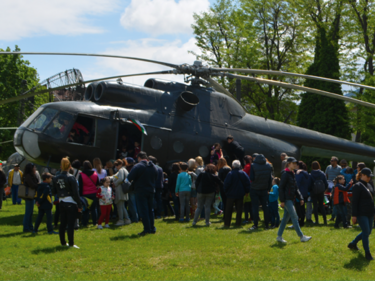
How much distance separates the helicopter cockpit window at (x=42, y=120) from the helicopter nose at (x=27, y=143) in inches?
8.9

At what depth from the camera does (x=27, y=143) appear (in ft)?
38.6

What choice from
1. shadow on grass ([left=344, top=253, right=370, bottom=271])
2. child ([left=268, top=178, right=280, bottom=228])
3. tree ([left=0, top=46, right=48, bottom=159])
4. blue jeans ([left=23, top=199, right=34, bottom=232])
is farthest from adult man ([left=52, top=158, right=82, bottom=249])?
tree ([left=0, top=46, right=48, bottom=159])

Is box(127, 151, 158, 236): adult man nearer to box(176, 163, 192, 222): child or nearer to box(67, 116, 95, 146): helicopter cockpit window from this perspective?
box(176, 163, 192, 222): child

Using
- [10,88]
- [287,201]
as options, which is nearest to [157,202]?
[287,201]

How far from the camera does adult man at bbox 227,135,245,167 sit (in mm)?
14256

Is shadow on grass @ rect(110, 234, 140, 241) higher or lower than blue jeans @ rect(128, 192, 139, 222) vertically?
lower

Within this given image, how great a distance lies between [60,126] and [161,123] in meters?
3.38

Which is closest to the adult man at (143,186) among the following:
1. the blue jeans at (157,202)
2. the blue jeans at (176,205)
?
the blue jeans at (157,202)

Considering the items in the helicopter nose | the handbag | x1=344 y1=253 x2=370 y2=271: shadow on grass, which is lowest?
x1=344 y1=253 x2=370 y2=271: shadow on grass

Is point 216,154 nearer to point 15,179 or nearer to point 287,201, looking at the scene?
point 287,201

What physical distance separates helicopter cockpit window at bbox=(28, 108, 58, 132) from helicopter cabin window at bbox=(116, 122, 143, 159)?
7.26ft

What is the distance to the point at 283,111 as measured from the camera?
35.3 meters

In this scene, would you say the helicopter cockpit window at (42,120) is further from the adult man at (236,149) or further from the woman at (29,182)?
the adult man at (236,149)

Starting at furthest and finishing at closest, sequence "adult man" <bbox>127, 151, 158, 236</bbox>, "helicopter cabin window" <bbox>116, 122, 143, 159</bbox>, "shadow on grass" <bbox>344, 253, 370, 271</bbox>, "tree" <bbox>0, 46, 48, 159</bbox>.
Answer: "tree" <bbox>0, 46, 48, 159</bbox> < "helicopter cabin window" <bbox>116, 122, 143, 159</bbox> < "adult man" <bbox>127, 151, 158, 236</bbox> < "shadow on grass" <bbox>344, 253, 370, 271</bbox>
